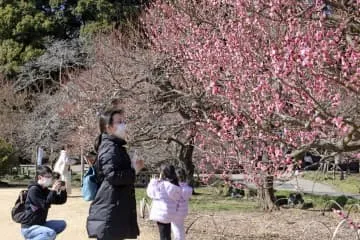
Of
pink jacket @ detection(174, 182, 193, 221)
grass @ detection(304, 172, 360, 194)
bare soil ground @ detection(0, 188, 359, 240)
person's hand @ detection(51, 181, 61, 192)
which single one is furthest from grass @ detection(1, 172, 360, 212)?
person's hand @ detection(51, 181, 61, 192)

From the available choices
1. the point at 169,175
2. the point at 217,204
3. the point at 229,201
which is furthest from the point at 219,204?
the point at 169,175

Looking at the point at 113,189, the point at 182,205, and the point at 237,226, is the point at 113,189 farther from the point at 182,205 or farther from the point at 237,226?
the point at 237,226

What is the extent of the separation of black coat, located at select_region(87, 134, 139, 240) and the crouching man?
161 centimetres

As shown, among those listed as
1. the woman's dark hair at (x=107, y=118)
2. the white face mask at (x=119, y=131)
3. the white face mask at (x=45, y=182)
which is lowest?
the white face mask at (x=45, y=182)

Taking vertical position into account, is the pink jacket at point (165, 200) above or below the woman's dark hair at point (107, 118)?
below

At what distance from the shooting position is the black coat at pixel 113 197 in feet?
15.5

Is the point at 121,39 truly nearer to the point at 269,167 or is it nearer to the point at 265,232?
the point at 265,232

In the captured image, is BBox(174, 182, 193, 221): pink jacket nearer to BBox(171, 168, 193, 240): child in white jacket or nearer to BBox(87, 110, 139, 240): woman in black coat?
BBox(171, 168, 193, 240): child in white jacket

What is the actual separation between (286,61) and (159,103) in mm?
8453

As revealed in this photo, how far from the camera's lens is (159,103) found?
13.5 m

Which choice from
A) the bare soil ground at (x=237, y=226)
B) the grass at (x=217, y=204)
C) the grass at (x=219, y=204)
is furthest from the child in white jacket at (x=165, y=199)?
the grass at (x=219, y=204)

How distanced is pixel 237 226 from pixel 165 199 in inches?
149

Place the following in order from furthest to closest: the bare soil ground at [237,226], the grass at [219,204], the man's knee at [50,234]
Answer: the grass at [219,204] → the bare soil ground at [237,226] → the man's knee at [50,234]

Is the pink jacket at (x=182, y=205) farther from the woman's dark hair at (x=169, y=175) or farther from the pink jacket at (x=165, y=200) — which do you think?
the woman's dark hair at (x=169, y=175)
